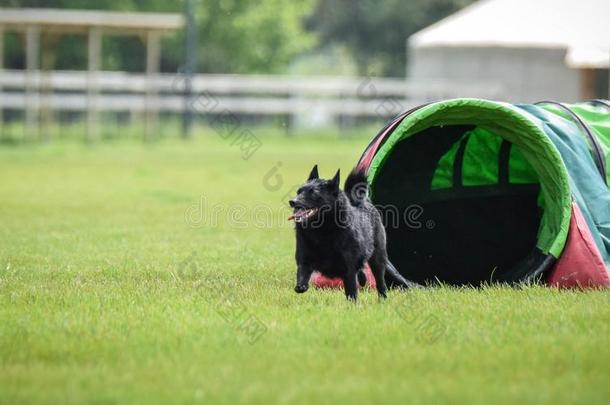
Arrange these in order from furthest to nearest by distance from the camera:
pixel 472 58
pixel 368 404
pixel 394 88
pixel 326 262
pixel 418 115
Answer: pixel 472 58 < pixel 394 88 < pixel 418 115 < pixel 326 262 < pixel 368 404

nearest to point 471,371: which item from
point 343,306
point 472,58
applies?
point 343,306

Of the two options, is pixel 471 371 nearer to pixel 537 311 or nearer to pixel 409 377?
pixel 409 377

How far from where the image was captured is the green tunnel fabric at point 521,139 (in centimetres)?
849

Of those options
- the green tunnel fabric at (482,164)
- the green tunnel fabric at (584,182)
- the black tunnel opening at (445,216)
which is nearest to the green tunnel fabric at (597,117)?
the green tunnel fabric at (584,182)

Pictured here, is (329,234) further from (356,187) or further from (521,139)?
(521,139)

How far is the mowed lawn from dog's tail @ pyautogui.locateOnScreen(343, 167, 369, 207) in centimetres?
70

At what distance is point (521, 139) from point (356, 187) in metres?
1.71

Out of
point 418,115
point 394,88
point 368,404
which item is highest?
point 418,115

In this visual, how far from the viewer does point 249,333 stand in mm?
6645

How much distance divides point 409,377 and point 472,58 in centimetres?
3487

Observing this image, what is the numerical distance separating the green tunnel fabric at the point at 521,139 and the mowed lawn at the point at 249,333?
0.78 m

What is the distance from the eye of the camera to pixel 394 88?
36562 millimetres

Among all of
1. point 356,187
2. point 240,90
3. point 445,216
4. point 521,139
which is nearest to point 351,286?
point 356,187

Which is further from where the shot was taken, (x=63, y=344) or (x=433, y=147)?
(x=433, y=147)
